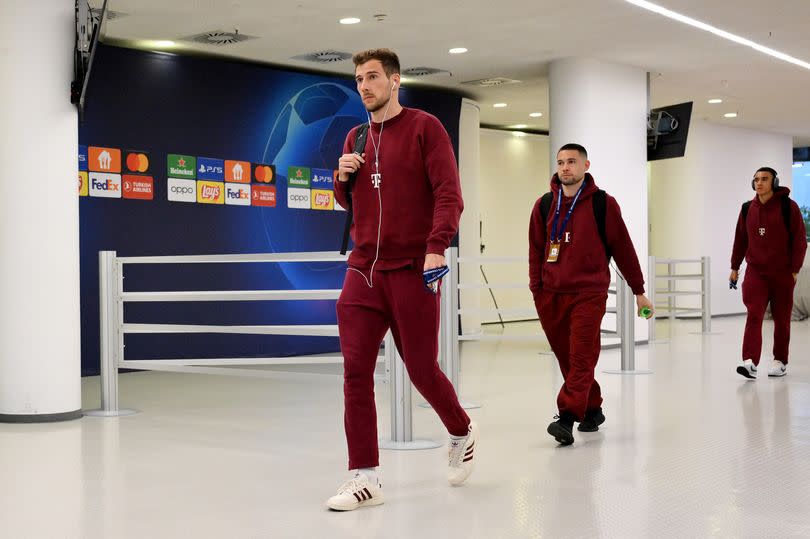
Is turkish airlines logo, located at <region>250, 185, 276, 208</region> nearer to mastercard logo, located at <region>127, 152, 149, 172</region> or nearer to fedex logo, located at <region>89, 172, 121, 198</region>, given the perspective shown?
mastercard logo, located at <region>127, 152, 149, 172</region>

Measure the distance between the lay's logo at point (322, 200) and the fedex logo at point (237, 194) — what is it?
2.76ft

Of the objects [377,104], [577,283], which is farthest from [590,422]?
[377,104]

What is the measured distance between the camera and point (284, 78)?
1016 centimetres

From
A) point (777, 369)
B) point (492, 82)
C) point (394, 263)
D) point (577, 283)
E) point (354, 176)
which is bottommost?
point (777, 369)

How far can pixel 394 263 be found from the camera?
343 cm

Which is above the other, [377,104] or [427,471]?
[377,104]

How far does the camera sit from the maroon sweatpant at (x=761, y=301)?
7.11 meters

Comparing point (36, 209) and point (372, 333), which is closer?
point (372, 333)

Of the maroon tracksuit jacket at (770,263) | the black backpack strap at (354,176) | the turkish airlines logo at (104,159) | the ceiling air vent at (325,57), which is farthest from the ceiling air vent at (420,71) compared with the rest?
the black backpack strap at (354,176)

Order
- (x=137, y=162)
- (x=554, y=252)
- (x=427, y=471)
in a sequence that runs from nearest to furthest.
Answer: (x=427, y=471) → (x=554, y=252) → (x=137, y=162)

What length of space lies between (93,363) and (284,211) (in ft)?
8.40

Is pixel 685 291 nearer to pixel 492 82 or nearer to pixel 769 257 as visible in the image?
pixel 492 82

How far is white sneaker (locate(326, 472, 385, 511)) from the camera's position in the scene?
339 centimetres

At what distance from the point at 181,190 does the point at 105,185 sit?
0.79 m
